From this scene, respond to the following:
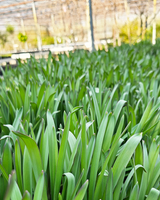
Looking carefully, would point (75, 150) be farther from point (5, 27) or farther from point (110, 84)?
point (5, 27)

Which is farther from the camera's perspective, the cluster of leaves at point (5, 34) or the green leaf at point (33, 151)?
the cluster of leaves at point (5, 34)

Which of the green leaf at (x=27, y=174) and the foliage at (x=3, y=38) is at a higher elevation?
the foliage at (x=3, y=38)

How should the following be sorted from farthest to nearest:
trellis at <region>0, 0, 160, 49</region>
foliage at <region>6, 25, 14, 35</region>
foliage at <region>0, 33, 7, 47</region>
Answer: foliage at <region>6, 25, 14, 35</region>
foliage at <region>0, 33, 7, 47</region>
trellis at <region>0, 0, 160, 49</region>

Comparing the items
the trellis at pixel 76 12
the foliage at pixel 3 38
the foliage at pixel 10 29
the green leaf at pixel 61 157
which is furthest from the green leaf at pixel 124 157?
the foliage at pixel 10 29

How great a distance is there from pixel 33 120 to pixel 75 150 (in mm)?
340

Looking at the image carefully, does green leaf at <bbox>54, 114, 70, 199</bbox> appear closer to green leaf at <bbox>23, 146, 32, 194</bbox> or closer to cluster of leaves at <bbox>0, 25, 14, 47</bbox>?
green leaf at <bbox>23, 146, 32, 194</bbox>

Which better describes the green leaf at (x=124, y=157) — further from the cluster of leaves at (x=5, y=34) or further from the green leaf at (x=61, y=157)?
the cluster of leaves at (x=5, y=34)

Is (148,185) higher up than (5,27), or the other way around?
(5,27)

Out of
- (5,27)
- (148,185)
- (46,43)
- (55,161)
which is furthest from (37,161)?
(5,27)

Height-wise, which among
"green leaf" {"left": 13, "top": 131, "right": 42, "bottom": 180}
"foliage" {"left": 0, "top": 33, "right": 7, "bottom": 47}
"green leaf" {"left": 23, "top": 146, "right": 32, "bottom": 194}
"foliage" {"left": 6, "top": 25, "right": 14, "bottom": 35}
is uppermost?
"foliage" {"left": 6, "top": 25, "right": 14, "bottom": 35}

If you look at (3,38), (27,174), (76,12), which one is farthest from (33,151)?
(3,38)

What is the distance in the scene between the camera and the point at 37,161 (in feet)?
1.13

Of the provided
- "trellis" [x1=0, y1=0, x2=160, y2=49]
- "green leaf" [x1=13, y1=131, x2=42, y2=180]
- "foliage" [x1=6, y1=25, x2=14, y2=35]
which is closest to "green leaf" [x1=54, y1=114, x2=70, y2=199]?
"green leaf" [x1=13, y1=131, x2=42, y2=180]

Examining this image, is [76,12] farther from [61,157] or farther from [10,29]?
[10,29]
